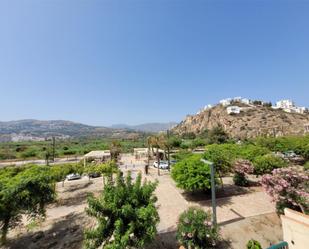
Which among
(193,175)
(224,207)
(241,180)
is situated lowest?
(224,207)

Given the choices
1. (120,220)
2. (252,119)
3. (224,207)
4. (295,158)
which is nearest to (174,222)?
(224,207)

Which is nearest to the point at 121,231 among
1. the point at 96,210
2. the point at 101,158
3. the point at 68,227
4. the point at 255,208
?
the point at 96,210

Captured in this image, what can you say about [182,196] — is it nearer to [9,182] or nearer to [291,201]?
[291,201]

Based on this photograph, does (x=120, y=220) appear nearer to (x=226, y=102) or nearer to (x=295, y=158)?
(x=295, y=158)

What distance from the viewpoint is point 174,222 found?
1144 cm

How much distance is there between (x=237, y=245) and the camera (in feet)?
29.6

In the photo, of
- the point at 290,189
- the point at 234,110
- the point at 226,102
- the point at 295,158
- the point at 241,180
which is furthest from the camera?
the point at 226,102

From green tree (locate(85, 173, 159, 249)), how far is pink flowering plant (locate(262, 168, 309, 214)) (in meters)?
8.28

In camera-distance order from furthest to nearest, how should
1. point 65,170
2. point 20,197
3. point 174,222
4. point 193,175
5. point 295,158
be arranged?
point 295,158 → point 65,170 → point 193,175 → point 174,222 → point 20,197

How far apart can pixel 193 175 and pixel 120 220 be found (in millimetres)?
8891

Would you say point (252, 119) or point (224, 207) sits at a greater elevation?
point (252, 119)

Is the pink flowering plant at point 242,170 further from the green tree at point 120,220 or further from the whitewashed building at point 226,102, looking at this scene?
the whitewashed building at point 226,102

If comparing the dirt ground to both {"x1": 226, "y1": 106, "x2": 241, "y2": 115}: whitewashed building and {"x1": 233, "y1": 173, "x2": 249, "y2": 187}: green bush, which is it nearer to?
{"x1": 233, "y1": 173, "x2": 249, "y2": 187}: green bush

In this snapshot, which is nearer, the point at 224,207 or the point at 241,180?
the point at 224,207
